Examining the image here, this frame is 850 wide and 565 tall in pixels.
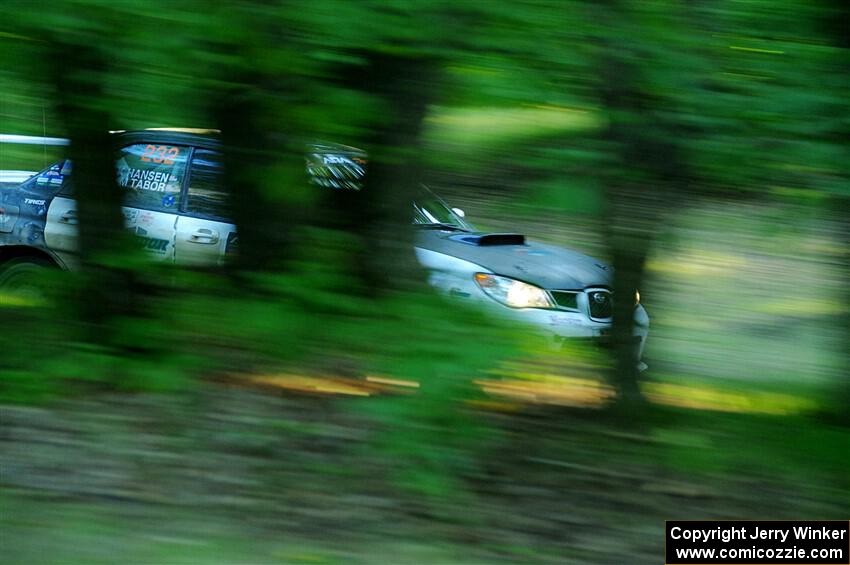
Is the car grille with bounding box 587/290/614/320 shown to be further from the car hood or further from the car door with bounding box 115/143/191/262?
the car door with bounding box 115/143/191/262

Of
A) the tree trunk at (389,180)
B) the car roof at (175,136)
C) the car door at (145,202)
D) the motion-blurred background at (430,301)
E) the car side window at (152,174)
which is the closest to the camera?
the motion-blurred background at (430,301)

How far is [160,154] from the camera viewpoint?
5.74 meters

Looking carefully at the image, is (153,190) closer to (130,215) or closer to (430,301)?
(130,215)

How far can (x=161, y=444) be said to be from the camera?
15.2 ft

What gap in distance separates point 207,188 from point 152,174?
0.92 metres

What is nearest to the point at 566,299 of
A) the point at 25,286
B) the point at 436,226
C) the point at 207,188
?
the point at 436,226

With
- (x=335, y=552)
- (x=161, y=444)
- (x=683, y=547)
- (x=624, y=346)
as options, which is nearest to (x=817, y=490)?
(x=683, y=547)

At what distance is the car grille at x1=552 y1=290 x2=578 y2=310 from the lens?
17.2 feet

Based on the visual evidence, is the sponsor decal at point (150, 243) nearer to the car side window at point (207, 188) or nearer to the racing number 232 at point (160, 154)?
the car side window at point (207, 188)

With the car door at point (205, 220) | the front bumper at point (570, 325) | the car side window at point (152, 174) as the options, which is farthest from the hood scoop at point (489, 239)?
the car side window at point (152, 174)

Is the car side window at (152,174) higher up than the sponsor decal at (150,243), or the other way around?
the car side window at (152,174)

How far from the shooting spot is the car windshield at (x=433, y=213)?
4707mm

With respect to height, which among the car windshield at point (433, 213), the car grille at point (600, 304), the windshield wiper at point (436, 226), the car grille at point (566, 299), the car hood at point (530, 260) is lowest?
the car grille at point (566, 299)

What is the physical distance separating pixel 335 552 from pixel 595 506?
1.29 m
